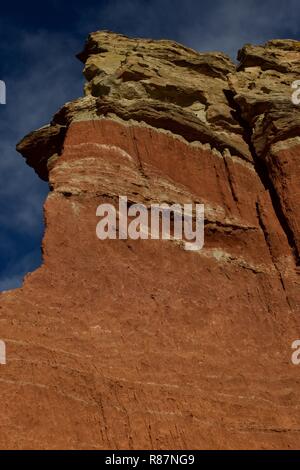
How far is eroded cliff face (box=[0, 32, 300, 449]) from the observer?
16891mm

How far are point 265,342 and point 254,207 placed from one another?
6.25m

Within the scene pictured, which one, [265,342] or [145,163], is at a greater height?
[145,163]

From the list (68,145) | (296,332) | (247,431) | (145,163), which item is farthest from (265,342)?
(68,145)

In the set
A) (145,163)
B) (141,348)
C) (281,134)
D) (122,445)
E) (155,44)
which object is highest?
(155,44)

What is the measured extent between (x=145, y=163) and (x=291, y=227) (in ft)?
18.2

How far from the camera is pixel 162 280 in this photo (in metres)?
21.0

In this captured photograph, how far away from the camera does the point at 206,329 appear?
2023cm

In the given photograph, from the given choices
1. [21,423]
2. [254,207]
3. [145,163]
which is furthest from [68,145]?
[21,423]

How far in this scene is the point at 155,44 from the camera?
32.2 meters

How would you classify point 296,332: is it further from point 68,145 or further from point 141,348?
point 68,145

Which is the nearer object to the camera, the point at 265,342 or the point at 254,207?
the point at 265,342

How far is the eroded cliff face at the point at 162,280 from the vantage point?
16.9m
